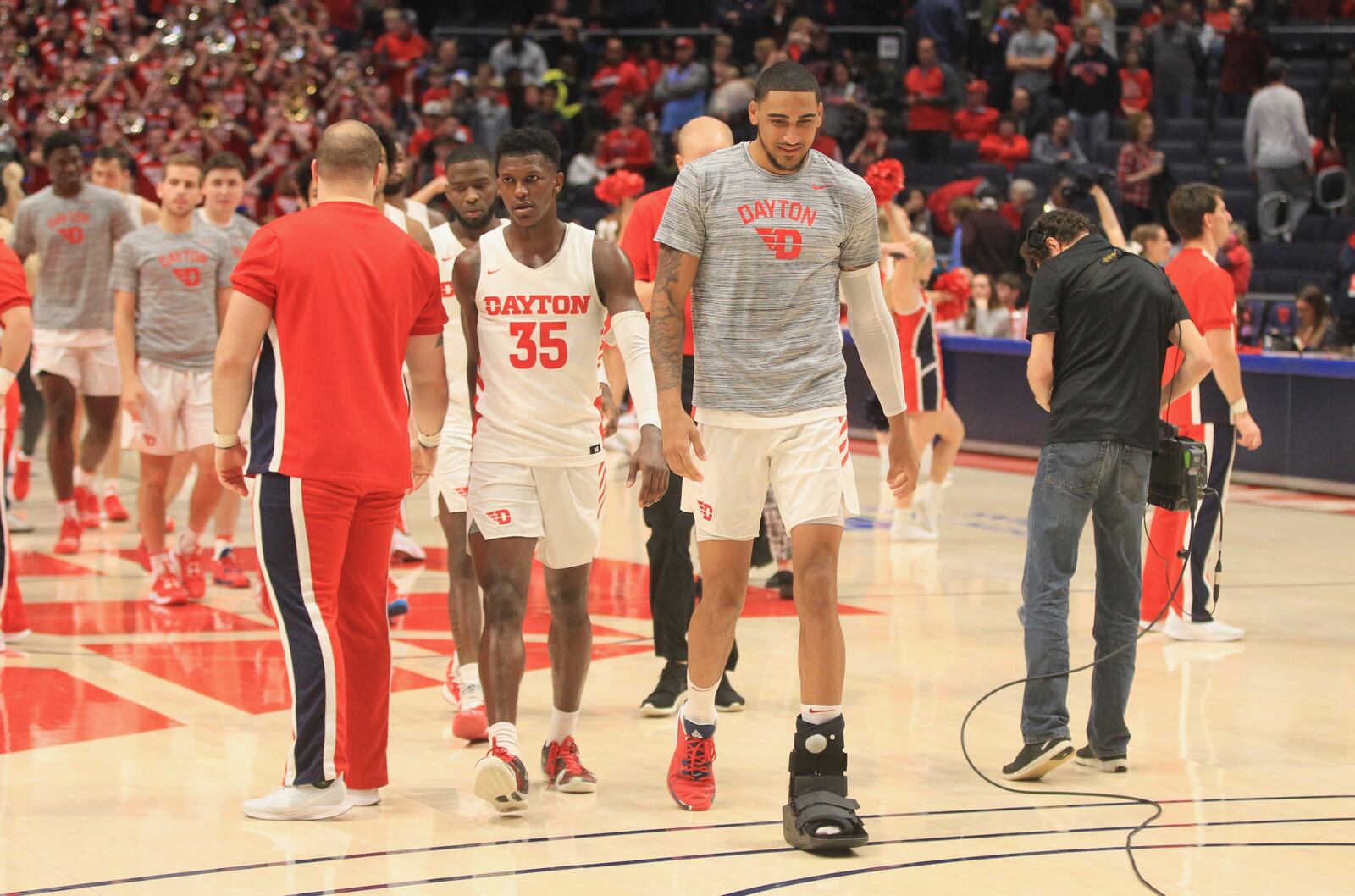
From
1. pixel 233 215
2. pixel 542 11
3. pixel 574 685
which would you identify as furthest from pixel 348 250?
pixel 542 11

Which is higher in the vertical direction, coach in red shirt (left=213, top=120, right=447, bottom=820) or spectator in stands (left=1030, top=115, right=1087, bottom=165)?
spectator in stands (left=1030, top=115, right=1087, bottom=165)

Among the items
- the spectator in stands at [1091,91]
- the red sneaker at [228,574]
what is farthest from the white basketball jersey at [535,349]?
the spectator in stands at [1091,91]

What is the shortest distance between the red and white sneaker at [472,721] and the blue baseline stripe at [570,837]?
1148mm

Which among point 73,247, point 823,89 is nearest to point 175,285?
point 73,247

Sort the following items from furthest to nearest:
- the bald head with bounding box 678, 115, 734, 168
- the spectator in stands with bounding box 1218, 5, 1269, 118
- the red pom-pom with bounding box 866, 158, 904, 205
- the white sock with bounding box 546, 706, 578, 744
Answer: the spectator in stands with bounding box 1218, 5, 1269, 118 < the red pom-pom with bounding box 866, 158, 904, 205 < the bald head with bounding box 678, 115, 734, 168 < the white sock with bounding box 546, 706, 578, 744

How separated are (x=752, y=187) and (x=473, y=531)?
1360 mm

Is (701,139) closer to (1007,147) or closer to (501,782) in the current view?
(501,782)

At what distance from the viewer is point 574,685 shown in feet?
18.3

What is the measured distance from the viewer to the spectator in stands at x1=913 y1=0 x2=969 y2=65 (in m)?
21.6

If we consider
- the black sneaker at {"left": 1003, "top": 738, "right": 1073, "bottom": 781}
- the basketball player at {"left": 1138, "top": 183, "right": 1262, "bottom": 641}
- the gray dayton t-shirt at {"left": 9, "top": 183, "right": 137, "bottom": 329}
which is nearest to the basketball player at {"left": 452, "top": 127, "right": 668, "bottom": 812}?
the black sneaker at {"left": 1003, "top": 738, "right": 1073, "bottom": 781}

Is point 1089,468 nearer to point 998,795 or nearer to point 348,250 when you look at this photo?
point 998,795

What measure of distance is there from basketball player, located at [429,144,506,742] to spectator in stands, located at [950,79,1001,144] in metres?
15.2

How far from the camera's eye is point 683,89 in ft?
68.5

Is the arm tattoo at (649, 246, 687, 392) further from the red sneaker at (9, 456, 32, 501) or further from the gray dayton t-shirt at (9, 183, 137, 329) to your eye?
the red sneaker at (9, 456, 32, 501)
